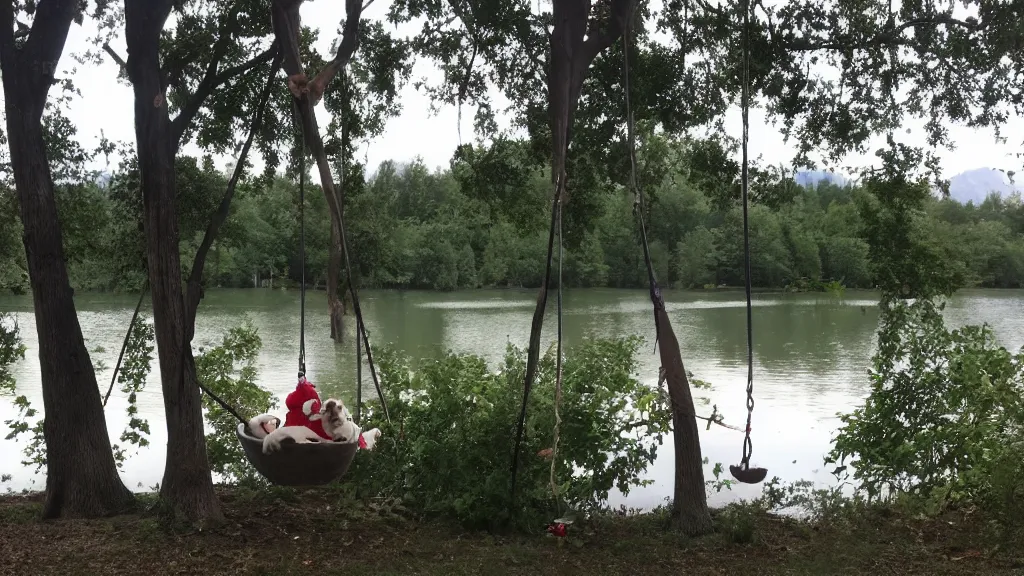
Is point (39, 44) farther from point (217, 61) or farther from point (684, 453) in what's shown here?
point (684, 453)

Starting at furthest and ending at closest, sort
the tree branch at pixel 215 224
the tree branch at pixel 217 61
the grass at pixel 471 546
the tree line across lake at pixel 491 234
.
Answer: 1. the tree line across lake at pixel 491 234
2. the tree branch at pixel 217 61
3. the tree branch at pixel 215 224
4. the grass at pixel 471 546

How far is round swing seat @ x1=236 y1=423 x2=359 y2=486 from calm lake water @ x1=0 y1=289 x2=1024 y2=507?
112 inches

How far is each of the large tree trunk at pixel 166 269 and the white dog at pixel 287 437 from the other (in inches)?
75.3

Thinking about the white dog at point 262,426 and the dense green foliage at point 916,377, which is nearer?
the white dog at point 262,426

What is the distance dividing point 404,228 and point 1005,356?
750 inches

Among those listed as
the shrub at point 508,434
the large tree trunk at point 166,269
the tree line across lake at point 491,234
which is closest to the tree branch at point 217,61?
the large tree trunk at point 166,269

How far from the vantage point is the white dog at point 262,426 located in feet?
12.6

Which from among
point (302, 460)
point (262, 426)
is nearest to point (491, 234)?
point (262, 426)

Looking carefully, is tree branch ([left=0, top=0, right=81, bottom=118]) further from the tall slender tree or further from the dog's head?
the dog's head

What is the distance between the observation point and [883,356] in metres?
6.29

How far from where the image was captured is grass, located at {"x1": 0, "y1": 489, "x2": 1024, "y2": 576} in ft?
15.6

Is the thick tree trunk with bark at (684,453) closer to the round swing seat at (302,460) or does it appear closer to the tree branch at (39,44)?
the round swing seat at (302,460)

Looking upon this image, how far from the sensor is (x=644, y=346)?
12891 mm

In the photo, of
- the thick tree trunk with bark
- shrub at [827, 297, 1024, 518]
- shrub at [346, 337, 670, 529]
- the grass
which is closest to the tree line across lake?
shrub at [827, 297, 1024, 518]
